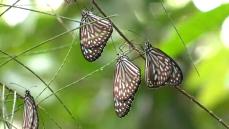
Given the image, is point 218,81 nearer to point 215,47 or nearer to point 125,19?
point 215,47

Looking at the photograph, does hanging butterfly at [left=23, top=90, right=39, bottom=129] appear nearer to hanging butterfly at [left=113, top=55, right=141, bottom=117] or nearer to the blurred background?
hanging butterfly at [left=113, top=55, right=141, bottom=117]

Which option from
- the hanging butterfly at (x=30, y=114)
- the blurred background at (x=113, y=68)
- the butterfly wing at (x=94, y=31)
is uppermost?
A: the blurred background at (x=113, y=68)

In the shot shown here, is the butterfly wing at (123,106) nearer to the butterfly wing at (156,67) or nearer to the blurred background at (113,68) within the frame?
the butterfly wing at (156,67)

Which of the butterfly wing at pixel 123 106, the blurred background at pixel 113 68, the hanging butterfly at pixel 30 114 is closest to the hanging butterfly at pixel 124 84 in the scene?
the butterfly wing at pixel 123 106

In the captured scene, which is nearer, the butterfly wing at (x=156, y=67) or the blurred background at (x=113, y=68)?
the butterfly wing at (x=156, y=67)

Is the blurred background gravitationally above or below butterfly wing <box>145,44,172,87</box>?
above

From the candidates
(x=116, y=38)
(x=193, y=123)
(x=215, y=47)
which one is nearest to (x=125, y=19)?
(x=116, y=38)

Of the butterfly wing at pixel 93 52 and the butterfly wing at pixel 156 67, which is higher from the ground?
the butterfly wing at pixel 93 52

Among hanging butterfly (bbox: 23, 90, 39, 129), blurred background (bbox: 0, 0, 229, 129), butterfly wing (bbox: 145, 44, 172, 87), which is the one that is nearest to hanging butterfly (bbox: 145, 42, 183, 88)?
butterfly wing (bbox: 145, 44, 172, 87)
